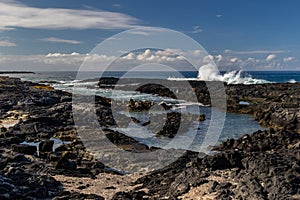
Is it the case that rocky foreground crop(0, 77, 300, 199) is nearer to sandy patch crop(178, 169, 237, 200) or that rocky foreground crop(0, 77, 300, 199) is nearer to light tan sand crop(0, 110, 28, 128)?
sandy patch crop(178, 169, 237, 200)

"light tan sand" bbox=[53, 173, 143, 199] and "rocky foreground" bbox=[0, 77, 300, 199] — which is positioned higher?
"rocky foreground" bbox=[0, 77, 300, 199]

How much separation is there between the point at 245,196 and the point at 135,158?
13334 millimetres

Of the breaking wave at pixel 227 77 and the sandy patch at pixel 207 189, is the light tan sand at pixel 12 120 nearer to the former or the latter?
the sandy patch at pixel 207 189

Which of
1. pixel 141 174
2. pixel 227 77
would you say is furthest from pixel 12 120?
pixel 227 77

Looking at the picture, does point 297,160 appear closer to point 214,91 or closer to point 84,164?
point 84,164

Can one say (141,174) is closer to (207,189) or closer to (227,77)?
(207,189)

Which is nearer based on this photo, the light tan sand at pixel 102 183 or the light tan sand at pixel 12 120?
the light tan sand at pixel 102 183

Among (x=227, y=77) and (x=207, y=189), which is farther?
(x=227, y=77)

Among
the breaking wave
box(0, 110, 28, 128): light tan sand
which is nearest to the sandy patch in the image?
box(0, 110, 28, 128): light tan sand

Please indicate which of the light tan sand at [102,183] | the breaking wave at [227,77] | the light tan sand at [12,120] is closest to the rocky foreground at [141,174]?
the light tan sand at [102,183]

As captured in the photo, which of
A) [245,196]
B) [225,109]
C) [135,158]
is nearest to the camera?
[245,196]

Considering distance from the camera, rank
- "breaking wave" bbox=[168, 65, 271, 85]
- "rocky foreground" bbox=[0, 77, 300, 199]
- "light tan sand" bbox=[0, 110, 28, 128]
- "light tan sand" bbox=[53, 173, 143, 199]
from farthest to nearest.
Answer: "breaking wave" bbox=[168, 65, 271, 85] → "light tan sand" bbox=[0, 110, 28, 128] → "light tan sand" bbox=[53, 173, 143, 199] → "rocky foreground" bbox=[0, 77, 300, 199]

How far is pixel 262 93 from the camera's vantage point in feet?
257

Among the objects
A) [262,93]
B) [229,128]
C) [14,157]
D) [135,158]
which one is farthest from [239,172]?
[262,93]
